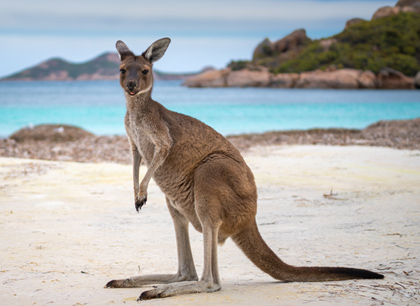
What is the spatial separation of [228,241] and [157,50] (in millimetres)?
2296

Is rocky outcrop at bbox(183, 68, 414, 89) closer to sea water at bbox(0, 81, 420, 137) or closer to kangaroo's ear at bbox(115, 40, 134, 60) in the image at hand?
sea water at bbox(0, 81, 420, 137)

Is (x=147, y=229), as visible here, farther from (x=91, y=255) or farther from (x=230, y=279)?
(x=230, y=279)

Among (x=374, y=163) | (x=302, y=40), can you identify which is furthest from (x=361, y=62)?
(x=374, y=163)

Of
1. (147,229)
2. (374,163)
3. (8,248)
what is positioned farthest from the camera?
(374,163)

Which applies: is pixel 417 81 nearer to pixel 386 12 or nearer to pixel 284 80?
pixel 284 80

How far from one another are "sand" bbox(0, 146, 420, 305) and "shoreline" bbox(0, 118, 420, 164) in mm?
2612

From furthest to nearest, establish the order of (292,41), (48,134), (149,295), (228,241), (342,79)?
(292,41) < (342,79) < (48,134) < (228,241) < (149,295)

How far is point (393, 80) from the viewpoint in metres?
42.5

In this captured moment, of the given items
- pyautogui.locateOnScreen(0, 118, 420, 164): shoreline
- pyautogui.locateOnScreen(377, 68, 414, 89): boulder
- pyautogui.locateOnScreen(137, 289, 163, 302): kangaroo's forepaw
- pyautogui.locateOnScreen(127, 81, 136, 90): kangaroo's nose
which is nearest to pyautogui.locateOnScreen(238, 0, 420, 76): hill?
pyautogui.locateOnScreen(377, 68, 414, 89): boulder

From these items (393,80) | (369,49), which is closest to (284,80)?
(369,49)

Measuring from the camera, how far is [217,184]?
3035 millimetres

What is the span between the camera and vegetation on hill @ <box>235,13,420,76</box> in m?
44.2

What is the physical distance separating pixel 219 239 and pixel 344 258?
3.80 ft

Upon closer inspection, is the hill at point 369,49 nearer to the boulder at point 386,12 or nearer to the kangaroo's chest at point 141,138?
the boulder at point 386,12
